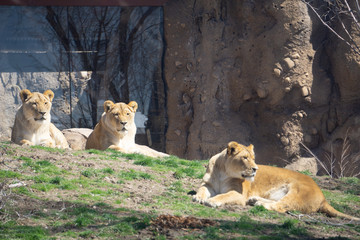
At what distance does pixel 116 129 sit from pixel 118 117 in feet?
0.99

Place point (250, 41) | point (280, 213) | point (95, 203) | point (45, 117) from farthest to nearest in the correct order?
point (250, 41)
point (45, 117)
point (280, 213)
point (95, 203)

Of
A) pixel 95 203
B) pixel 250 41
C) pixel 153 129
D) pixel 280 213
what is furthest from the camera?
pixel 153 129

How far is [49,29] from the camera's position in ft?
51.8

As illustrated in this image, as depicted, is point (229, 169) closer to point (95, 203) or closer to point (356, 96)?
point (95, 203)

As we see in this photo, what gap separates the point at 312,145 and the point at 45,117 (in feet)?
24.3

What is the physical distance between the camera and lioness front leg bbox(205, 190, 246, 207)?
24.0 feet

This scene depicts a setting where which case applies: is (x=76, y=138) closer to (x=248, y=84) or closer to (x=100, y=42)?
(x=100, y=42)

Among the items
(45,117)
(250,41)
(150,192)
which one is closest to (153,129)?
(250,41)

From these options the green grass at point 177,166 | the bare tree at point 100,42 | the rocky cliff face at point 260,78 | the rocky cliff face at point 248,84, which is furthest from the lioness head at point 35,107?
the rocky cliff face at point 260,78

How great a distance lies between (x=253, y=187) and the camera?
8031 millimetres

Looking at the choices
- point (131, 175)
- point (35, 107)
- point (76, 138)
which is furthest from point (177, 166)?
point (76, 138)

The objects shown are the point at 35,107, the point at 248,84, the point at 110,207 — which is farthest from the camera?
the point at 248,84

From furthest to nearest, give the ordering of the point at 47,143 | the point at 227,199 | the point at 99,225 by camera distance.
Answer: the point at 47,143, the point at 227,199, the point at 99,225

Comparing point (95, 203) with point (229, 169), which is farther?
point (229, 169)
